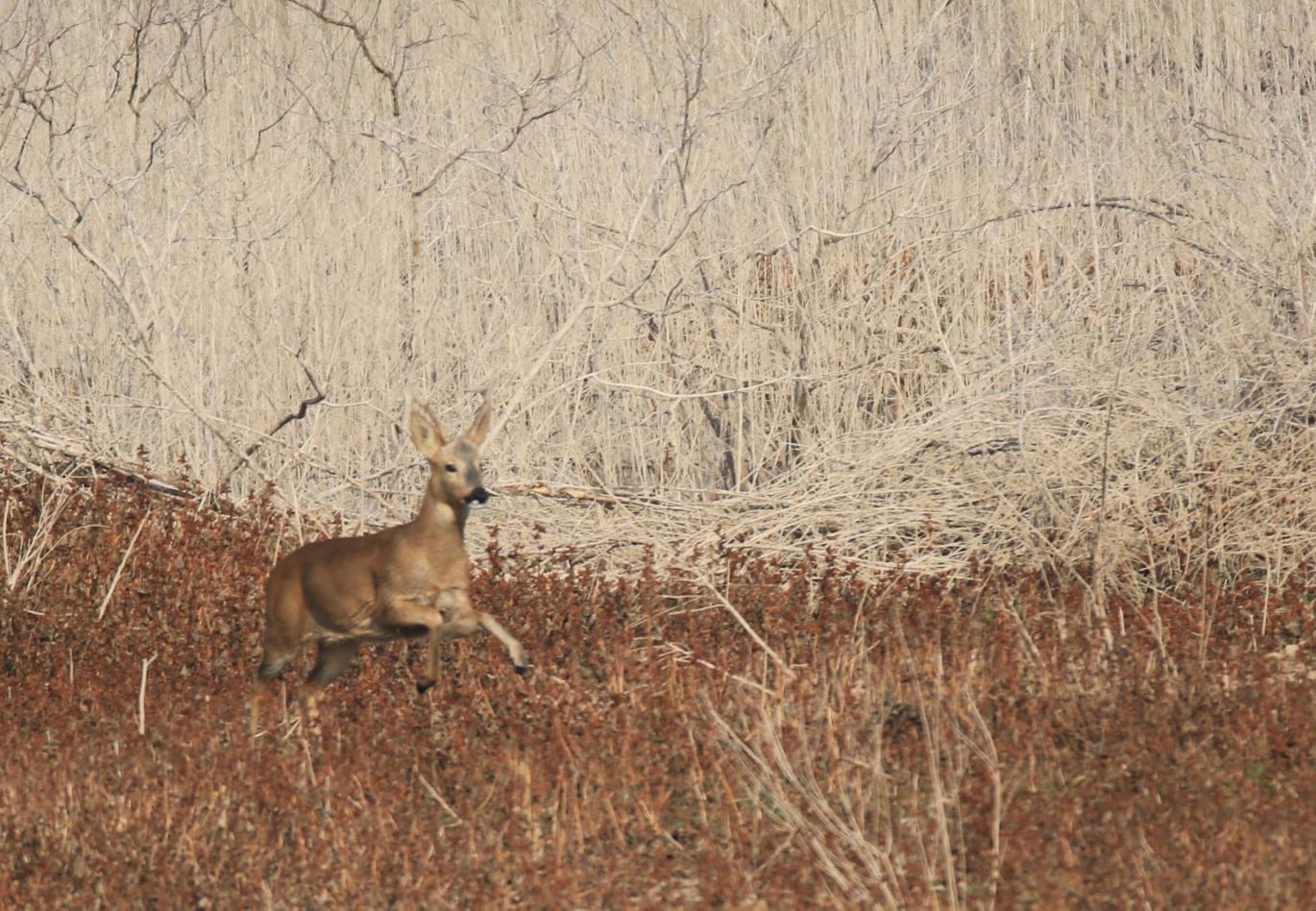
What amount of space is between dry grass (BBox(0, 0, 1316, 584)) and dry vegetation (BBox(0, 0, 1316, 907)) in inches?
1.7

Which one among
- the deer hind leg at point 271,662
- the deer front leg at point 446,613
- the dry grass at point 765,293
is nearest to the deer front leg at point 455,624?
the deer front leg at point 446,613

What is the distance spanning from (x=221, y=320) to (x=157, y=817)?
5.40 metres

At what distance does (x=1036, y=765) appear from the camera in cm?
503

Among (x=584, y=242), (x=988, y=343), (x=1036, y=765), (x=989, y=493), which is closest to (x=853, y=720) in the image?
(x=1036, y=765)

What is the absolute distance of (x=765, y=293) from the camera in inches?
388

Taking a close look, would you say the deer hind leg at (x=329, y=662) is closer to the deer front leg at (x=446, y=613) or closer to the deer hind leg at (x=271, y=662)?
the deer hind leg at (x=271, y=662)

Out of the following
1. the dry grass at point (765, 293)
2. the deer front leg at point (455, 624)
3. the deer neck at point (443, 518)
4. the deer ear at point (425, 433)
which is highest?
the dry grass at point (765, 293)

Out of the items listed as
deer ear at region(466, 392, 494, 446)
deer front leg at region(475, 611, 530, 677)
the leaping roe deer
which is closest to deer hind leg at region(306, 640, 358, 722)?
the leaping roe deer

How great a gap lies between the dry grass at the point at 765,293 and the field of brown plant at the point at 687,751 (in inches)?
24.5

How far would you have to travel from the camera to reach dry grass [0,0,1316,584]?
7.92m

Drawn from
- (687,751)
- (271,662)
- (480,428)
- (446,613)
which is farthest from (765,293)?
(687,751)

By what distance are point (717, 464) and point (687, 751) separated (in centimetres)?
412

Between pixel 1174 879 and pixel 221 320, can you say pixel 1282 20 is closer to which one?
pixel 221 320

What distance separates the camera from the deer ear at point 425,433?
5691 mm
